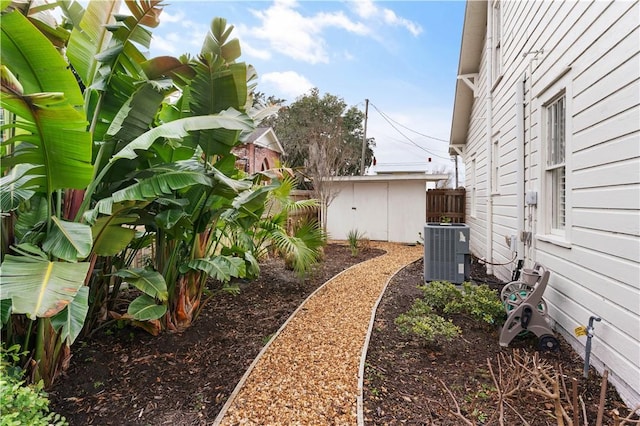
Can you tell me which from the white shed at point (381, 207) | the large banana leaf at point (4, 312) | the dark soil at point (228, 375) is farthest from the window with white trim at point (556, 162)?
the white shed at point (381, 207)

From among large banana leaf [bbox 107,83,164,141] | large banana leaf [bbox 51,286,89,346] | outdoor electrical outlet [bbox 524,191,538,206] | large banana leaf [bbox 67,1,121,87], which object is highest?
large banana leaf [bbox 67,1,121,87]

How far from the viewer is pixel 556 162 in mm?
4055

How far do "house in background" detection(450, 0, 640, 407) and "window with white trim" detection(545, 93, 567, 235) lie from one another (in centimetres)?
1

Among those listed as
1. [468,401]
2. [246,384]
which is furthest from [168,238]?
[468,401]

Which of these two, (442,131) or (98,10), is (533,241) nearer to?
(98,10)

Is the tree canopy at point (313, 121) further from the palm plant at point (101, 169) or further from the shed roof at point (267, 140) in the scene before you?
the palm plant at point (101, 169)

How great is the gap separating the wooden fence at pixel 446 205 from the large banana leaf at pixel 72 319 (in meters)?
11.1

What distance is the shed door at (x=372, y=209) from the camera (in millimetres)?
12258

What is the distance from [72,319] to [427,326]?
322 cm

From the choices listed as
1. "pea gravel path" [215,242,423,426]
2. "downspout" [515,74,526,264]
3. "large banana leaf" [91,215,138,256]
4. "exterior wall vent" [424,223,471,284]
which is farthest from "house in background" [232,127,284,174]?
"large banana leaf" [91,215,138,256]

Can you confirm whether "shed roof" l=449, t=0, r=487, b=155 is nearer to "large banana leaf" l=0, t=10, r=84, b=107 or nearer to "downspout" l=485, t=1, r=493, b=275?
"downspout" l=485, t=1, r=493, b=275

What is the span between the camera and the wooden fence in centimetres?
1172

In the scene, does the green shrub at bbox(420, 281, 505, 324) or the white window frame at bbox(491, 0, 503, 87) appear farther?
the white window frame at bbox(491, 0, 503, 87)

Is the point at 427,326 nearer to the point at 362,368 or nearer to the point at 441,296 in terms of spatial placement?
the point at 362,368
